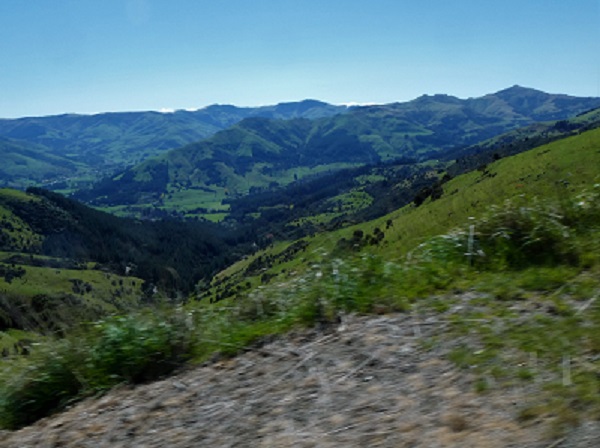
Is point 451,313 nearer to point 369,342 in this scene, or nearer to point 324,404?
point 369,342

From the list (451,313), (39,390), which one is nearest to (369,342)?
(451,313)

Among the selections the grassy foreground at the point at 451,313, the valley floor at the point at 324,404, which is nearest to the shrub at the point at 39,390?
the grassy foreground at the point at 451,313

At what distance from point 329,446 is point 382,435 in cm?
40

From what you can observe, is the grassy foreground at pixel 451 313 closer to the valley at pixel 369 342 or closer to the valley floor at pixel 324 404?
the valley at pixel 369 342

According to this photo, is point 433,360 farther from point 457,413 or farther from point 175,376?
point 175,376

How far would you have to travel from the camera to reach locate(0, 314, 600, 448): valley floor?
3.42m

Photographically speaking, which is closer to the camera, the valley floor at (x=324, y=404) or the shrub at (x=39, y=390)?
the valley floor at (x=324, y=404)

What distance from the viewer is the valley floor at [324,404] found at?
11.2 ft

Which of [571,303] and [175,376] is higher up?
[571,303]

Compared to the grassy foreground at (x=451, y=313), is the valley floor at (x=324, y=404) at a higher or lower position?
lower

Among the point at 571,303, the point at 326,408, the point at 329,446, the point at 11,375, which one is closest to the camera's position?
the point at 329,446

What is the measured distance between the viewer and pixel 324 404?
13.4ft

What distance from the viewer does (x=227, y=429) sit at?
13.4ft

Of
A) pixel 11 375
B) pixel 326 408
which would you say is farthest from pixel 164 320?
pixel 326 408
